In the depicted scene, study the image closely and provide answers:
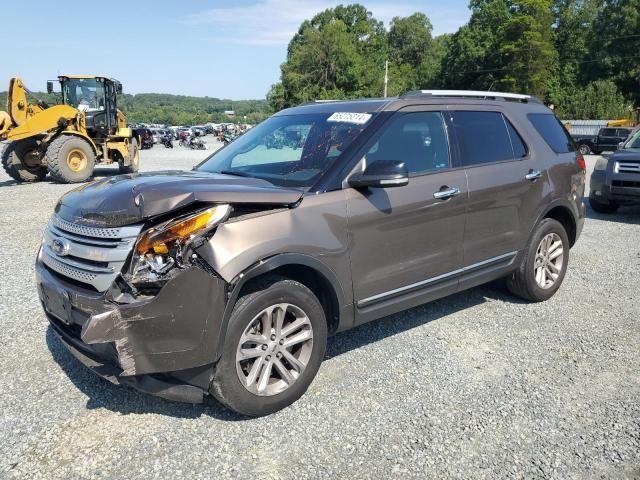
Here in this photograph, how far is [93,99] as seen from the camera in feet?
56.0

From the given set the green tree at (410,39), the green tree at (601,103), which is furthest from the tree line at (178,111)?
the green tree at (601,103)

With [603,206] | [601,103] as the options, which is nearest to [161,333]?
[603,206]

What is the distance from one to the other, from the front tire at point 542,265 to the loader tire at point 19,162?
572 inches

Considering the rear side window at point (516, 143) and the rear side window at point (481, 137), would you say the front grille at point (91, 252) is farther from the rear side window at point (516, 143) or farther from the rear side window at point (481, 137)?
the rear side window at point (516, 143)

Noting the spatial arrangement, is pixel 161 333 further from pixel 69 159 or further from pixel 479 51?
pixel 479 51

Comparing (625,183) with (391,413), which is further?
(625,183)

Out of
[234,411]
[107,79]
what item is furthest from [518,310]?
[107,79]

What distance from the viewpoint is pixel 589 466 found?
2725 mm

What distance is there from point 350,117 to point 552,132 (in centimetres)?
248

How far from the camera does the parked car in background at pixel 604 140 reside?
28.2 metres

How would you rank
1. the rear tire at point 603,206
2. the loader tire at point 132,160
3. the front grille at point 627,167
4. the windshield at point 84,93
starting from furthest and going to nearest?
the loader tire at point 132,160
the windshield at point 84,93
the rear tire at point 603,206
the front grille at point 627,167

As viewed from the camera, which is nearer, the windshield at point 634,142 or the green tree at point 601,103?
the windshield at point 634,142

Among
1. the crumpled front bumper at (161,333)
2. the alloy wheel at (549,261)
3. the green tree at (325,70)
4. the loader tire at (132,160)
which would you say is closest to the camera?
the crumpled front bumper at (161,333)

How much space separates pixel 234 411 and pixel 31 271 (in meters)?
4.18
